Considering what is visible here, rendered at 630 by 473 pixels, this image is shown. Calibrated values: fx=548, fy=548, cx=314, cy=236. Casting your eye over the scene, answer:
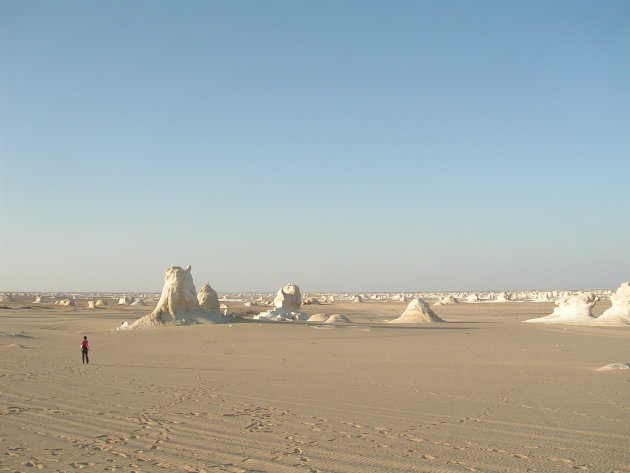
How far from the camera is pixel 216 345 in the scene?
22.2m

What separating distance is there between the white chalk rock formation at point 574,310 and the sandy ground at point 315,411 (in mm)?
18578

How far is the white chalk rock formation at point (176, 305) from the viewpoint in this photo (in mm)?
28656

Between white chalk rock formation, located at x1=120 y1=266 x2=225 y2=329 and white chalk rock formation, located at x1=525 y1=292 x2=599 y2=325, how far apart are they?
74.8 ft

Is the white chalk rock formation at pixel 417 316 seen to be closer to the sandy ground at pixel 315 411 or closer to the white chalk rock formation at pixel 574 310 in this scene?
the white chalk rock formation at pixel 574 310

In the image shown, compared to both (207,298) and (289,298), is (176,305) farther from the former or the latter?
(289,298)

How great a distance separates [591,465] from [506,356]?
12.5 metres

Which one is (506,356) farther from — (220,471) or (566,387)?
(220,471)

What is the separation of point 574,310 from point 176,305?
2677 cm

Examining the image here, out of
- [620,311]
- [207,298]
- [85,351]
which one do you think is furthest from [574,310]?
[85,351]

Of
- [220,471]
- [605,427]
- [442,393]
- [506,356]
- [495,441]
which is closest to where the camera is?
[220,471]

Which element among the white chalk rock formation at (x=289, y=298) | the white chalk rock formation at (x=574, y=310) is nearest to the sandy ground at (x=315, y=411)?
the white chalk rock formation at (x=574, y=310)

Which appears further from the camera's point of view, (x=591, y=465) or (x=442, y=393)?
(x=442, y=393)

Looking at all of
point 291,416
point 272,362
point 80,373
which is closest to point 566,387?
point 291,416

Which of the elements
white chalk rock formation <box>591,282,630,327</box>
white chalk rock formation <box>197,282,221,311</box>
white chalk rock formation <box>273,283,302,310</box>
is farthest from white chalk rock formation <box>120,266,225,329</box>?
white chalk rock formation <box>591,282,630,327</box>
